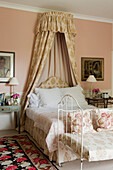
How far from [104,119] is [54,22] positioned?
3.02m

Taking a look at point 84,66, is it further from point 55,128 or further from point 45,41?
point 55,128

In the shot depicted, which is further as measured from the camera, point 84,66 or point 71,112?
point 84,66

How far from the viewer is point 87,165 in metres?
3.25

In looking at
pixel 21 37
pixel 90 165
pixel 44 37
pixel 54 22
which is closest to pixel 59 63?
pixel 44 37

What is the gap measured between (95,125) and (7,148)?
71.3 inches

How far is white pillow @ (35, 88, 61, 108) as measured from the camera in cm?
493

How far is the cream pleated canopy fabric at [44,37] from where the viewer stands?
519cm

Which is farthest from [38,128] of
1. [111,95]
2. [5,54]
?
[111,95]

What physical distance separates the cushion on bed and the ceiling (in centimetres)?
301

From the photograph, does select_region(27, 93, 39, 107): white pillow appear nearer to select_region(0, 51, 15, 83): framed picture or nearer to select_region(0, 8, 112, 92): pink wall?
select_region(0, 8, 112, 92): pink wall

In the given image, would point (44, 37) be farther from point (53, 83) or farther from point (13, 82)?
point (13, 82)

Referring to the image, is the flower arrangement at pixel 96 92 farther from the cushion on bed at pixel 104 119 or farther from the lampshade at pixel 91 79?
the cushion on bed at pixel 104 119

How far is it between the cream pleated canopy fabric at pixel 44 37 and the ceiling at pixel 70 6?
246 mm

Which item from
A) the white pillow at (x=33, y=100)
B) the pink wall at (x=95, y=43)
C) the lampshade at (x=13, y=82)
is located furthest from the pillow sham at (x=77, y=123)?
the pink wall at (x=95, y=43)
